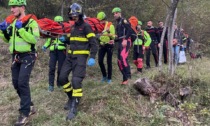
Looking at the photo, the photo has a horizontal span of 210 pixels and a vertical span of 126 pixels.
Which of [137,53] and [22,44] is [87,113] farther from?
[137,53]

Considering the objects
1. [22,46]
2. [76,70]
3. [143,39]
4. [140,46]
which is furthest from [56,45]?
[143,39]

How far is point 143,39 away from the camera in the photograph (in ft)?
38.6

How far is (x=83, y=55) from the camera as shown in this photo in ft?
19.8

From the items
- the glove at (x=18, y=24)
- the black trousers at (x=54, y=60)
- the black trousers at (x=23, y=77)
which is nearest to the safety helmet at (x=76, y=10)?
the glove at (x=18, y=24)

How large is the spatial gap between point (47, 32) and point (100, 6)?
6.91m

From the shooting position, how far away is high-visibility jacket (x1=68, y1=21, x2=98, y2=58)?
595 centimetres

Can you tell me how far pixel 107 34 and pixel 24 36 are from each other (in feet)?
9.90

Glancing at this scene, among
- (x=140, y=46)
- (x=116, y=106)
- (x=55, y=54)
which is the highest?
(x=140, y=46)

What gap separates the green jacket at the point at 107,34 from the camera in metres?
7.95

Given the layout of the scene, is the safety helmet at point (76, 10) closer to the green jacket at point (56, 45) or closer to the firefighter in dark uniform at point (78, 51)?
the firefighter in dark uniform at point (78, 51)

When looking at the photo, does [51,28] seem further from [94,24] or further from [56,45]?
[56,45]

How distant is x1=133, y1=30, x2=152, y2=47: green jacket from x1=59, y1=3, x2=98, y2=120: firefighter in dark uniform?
5.54 m

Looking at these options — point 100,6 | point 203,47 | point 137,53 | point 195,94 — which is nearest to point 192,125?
point 195,94

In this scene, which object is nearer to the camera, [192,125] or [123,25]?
[192,125]
